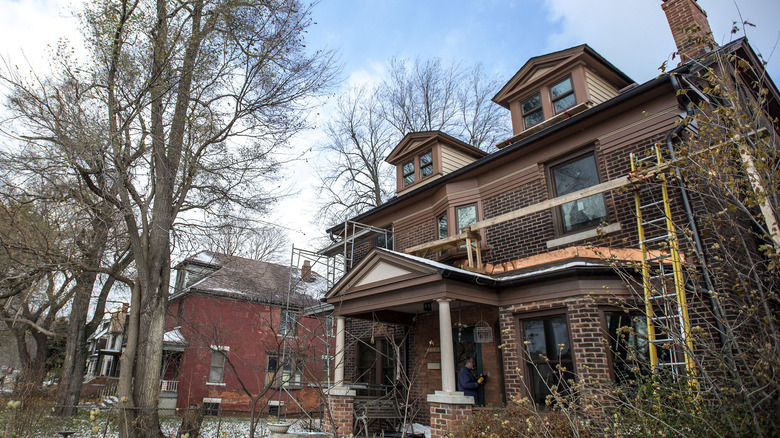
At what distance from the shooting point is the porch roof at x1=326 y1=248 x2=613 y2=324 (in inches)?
333

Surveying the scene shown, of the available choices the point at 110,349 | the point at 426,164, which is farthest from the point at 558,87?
the point at 110,349

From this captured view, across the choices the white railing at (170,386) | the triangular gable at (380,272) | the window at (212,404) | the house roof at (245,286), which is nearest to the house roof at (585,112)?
the triangular gable at (380,272)

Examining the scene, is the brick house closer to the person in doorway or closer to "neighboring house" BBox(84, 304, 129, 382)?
the person in doorway

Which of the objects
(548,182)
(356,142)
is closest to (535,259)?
(548,182)

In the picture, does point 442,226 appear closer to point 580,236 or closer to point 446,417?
point 580,236

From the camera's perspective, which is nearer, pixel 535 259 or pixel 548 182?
pixel 535 259

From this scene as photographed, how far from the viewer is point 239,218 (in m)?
11.5

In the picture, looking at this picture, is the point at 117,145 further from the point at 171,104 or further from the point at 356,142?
the point at 356,142

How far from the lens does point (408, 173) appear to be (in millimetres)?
15898

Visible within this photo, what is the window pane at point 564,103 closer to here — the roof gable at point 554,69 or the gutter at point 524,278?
the roof gable at point 554,69

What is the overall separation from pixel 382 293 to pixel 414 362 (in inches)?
111

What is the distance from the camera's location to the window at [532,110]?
12.6 m

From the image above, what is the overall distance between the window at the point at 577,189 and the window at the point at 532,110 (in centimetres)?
304

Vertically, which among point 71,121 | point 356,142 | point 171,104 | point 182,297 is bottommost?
point 182,297
